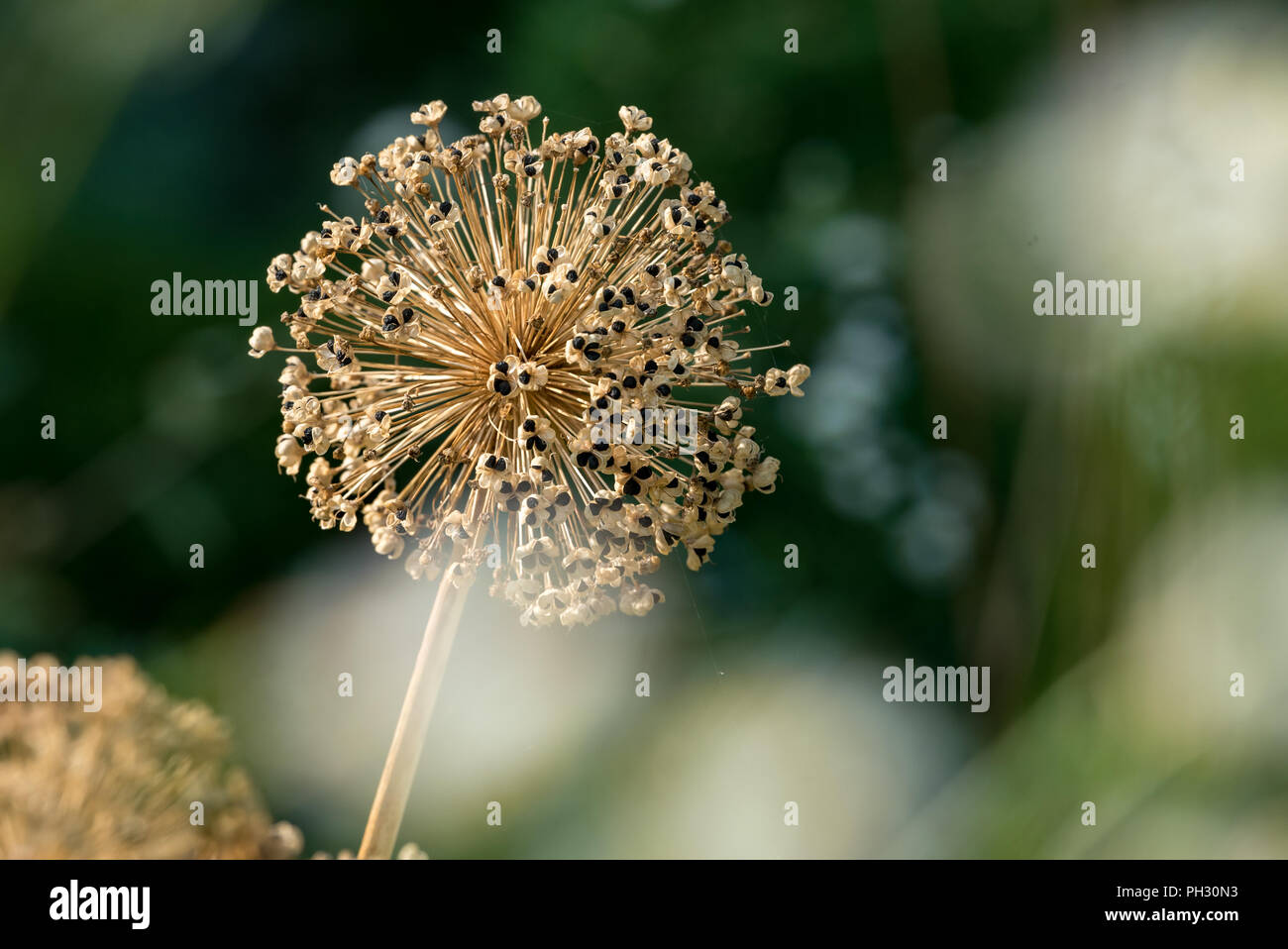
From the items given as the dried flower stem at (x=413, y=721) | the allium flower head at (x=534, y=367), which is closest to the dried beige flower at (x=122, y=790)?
the dried flower stem at (x=413, y=721)

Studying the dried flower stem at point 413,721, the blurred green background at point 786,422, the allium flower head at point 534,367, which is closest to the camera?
the allium flower head at point 534,367

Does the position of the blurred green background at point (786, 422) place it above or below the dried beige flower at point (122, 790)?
above

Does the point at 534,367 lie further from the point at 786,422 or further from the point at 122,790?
the point at 122,790

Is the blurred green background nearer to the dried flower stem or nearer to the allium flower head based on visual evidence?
the dried flower stem

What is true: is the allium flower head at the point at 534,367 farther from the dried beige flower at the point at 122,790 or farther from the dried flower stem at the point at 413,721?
the dried beige flower at the point at 122,790
